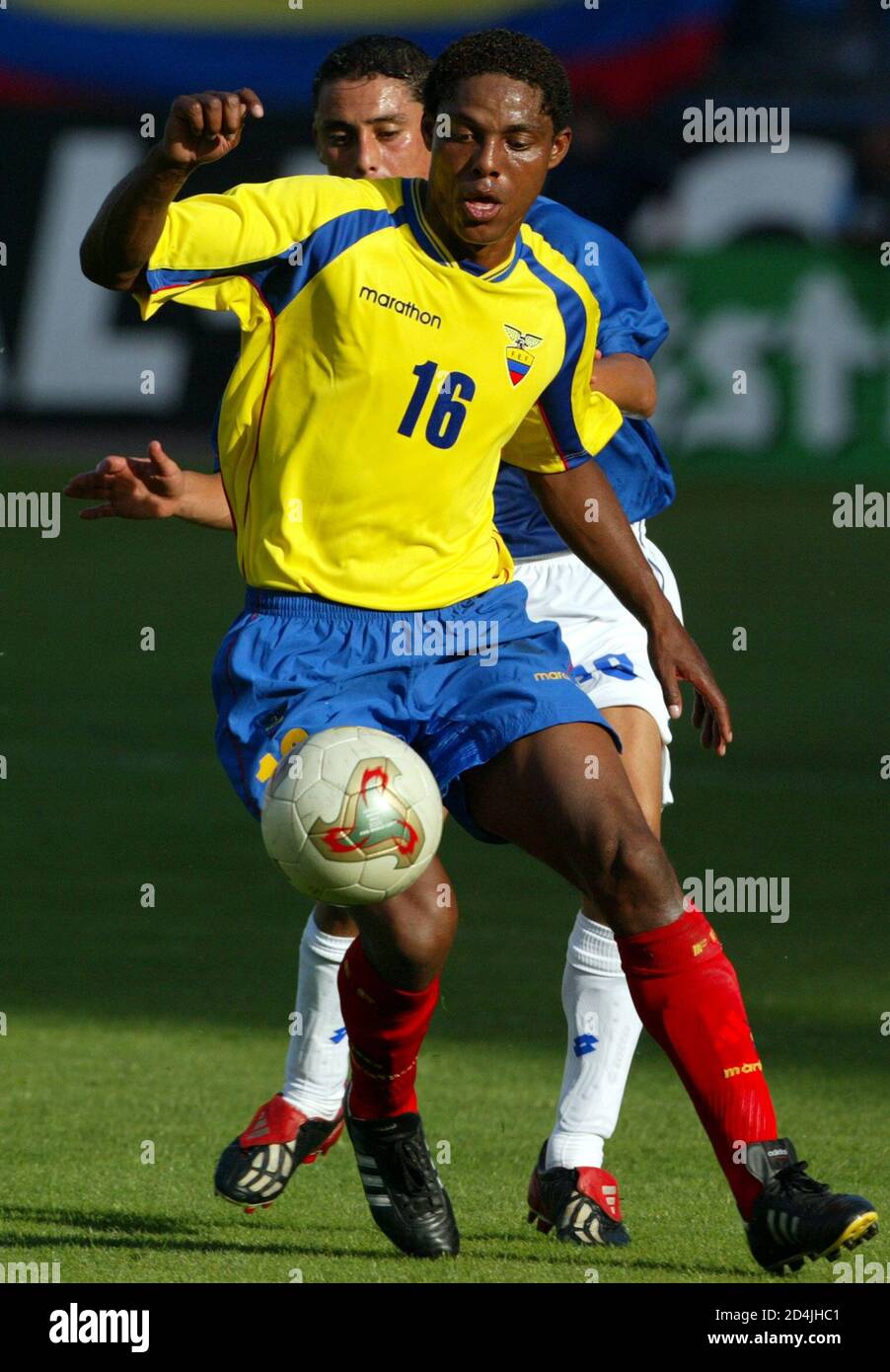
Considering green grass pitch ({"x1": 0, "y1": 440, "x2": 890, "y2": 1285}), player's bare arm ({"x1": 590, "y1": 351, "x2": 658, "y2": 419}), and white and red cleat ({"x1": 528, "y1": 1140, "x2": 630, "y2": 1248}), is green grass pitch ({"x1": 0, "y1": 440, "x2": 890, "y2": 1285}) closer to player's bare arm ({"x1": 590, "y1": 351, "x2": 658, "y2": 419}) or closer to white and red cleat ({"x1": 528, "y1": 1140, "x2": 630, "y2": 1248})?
white and red cleat ({"x1": 528, "y1": 1140, "x2": 630, "y2": 1248})

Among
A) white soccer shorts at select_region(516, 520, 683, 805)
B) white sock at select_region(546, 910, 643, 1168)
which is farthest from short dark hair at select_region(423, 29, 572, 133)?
white sock at select_region(546, 910, 643, 1168)

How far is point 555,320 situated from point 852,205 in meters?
14.8

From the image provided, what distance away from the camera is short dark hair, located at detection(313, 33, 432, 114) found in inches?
206

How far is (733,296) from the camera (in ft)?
57.8

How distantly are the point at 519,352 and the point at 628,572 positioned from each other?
19.0 inches

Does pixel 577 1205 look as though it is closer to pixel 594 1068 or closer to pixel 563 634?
pixel 594 1068

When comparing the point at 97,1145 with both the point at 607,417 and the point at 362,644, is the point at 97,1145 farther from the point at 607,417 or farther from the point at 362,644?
the point at 607,417

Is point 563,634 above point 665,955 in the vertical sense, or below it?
above

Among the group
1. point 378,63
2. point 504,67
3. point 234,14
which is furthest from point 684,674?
point 234,14

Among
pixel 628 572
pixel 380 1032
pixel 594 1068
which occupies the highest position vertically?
pixel 628 572

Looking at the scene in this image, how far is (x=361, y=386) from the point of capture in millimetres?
4148

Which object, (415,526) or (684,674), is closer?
(415,526)

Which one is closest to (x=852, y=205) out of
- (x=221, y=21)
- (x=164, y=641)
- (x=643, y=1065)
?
(x=221, y=21)

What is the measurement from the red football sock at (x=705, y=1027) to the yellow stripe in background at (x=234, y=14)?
16.9 metres
